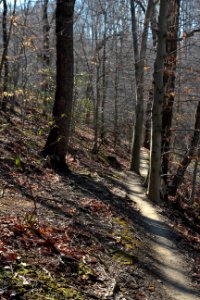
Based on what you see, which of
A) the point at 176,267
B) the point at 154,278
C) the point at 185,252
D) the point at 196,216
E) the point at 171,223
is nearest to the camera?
the point at 154,278

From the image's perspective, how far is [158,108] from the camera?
34.6 feet

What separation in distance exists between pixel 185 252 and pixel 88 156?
829 centimetres

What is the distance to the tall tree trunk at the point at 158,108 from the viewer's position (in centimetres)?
995

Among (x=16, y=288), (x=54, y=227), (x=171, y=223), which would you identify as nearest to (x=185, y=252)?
(x=171, y=223)

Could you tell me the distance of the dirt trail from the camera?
604cm

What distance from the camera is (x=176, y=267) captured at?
6.84 metres

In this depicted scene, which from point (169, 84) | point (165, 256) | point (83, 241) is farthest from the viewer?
point (169, 84)

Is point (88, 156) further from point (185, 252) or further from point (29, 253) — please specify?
point (29, 253)

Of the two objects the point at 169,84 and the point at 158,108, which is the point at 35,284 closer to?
the point at 158,108

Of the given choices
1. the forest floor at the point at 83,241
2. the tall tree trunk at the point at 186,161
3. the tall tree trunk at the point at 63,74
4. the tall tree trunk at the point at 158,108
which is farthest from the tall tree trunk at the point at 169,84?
the tall tree trunk at the point at 63,74

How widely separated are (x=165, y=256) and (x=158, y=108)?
4473 millimetres

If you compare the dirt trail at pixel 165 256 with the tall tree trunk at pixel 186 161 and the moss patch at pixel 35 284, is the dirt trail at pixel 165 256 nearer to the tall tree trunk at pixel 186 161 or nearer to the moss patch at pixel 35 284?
the moss patch at pixel 35 284

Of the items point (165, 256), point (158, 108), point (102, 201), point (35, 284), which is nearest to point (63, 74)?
point (158, 108)

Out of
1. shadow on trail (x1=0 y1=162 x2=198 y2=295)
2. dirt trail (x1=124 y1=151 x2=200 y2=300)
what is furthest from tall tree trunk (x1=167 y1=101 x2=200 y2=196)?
shadow on trail (x1=0 y1=162 x2=198 y2=295)
